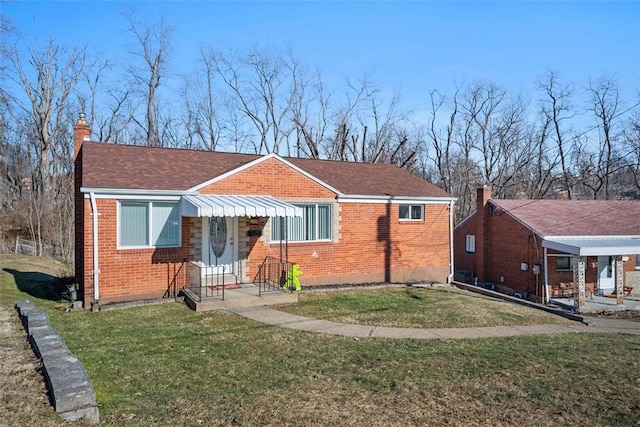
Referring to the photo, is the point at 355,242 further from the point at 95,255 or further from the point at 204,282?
the point at 95,255

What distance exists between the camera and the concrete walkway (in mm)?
10266

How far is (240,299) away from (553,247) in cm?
1545

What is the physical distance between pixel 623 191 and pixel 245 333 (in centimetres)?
4889

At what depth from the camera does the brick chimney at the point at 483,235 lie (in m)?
25.7

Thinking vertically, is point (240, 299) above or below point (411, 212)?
below

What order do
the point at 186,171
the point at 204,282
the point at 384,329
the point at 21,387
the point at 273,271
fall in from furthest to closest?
1. the point at 273,271
2. the point at 186,171
3. the point at 204,282
4. the point at 384,329
5. the point at 21,387

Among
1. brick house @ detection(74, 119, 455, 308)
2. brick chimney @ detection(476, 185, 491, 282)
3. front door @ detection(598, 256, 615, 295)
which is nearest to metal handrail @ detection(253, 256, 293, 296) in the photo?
brick house @ detection(74, 119, 455, 308)

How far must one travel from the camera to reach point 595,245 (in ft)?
66.9

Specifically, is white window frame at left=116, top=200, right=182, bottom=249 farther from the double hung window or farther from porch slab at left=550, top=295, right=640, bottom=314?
porch slab at left=550, top=295, right=640, bottom=314

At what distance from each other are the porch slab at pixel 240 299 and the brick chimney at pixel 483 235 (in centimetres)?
1543

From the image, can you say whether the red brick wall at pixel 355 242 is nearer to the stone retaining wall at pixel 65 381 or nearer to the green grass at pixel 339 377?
the green grass at pixel 339 377

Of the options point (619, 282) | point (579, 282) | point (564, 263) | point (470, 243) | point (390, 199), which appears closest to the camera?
point (390, 199)

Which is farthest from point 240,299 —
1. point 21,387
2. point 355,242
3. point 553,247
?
point 553,247

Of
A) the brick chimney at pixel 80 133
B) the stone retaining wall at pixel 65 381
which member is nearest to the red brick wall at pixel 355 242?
the brick chimney at pixel 80 133
